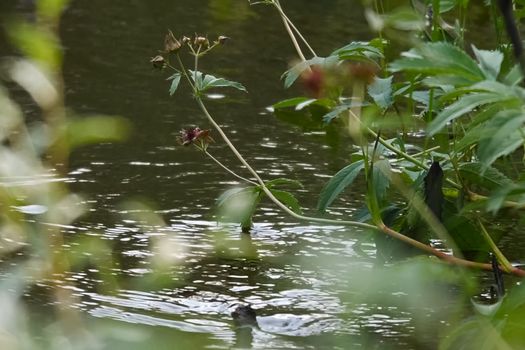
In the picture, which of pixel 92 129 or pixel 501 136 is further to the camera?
pixel 501 136

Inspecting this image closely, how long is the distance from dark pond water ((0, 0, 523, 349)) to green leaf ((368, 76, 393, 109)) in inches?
12.9

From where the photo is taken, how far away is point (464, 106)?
1473mm

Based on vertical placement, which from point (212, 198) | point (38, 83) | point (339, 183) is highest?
point (38, 83)

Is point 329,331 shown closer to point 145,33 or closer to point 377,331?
point 377,331

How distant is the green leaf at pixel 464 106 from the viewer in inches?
52.7

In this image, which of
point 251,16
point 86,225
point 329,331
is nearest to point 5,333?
point 329,331

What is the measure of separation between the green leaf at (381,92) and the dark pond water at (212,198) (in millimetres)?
327

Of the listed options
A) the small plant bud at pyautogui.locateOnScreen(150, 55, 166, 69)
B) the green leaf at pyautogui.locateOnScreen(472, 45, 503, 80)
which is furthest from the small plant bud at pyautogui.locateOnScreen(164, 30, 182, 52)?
the green leaf at pyautogui.locateOnScreen(472, 45, 503, 80)

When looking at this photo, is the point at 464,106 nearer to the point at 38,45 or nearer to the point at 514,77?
the point at 514,77

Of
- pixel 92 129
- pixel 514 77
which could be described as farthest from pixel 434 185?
pixel 92 129

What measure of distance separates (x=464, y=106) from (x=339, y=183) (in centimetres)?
77

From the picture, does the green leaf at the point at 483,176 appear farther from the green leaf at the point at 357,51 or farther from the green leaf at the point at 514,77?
the green leaf at the point at 514,77

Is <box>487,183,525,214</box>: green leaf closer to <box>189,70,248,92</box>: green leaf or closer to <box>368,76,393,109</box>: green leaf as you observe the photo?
<box>368,76,393,109</box>: green leaf

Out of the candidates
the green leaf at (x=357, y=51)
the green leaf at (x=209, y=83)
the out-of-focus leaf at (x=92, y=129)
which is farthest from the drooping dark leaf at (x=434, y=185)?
the out-of-focus leaf at (x=92, y=129)
